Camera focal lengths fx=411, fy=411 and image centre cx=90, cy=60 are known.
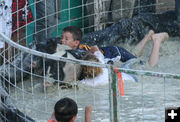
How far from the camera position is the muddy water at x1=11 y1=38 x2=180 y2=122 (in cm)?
337

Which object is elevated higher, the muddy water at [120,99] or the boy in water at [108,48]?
the boy in water at [108,48]

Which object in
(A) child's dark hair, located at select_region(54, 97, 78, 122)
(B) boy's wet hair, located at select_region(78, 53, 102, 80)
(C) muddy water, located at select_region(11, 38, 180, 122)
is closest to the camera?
(A) child's dark hair, located at select_region(54, 97, 78, 122)

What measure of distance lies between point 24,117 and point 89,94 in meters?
0.71

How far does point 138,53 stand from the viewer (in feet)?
16.4

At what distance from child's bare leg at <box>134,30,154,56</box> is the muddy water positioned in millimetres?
Answer: 320

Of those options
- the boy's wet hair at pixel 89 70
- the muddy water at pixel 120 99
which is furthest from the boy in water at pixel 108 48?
the boy's wet hair at pixel 89 70

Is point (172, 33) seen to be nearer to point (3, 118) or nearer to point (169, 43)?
point (169, 43)

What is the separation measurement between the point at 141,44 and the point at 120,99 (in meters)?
1.76

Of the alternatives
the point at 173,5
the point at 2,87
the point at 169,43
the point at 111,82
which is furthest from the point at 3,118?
the point at 173,5

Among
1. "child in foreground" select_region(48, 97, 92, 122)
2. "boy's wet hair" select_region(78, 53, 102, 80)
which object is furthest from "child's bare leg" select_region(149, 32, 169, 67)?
"child in foreground" select_region(48, 97, 92, 122)

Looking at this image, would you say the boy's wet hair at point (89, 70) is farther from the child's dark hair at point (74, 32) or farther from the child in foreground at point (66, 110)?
the child in foreground at point (66, 110)

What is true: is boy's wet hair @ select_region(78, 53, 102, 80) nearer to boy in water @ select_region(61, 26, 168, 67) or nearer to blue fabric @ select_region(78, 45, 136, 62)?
boy in water @ select_region(61, 26, 168, 67)

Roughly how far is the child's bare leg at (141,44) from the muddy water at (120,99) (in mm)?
320

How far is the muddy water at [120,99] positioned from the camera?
3365 mm
